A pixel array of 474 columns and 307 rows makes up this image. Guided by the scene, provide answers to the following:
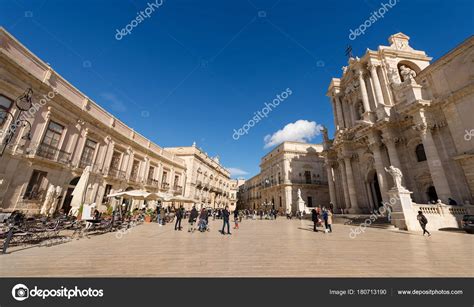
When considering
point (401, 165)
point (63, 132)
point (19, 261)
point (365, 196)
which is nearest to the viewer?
point (19, 261)

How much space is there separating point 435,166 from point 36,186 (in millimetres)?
26150

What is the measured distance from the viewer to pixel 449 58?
1487 centimetres

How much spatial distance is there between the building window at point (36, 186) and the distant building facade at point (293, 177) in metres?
29.4

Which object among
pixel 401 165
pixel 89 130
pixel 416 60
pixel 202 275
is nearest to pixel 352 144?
pixel 401 165

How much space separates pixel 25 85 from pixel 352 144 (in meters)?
26.9

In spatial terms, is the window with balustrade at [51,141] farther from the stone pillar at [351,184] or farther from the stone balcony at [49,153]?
the stone pillar at [351,184]

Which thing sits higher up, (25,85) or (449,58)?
(449,58)

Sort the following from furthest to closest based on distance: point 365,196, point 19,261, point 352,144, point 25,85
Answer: point 352,144, point 365,196, point 25,85, point 19,261

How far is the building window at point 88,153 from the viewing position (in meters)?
15.9

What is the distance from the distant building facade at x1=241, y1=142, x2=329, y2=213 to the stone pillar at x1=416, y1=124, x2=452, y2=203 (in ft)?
58.4

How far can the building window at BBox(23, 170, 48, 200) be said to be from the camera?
39.3 ft

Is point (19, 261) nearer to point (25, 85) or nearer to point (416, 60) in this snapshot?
point (25, 85)
